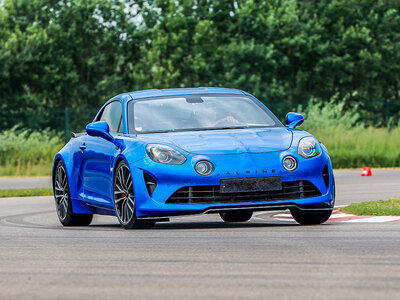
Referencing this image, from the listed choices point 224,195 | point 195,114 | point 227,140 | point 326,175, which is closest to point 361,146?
A: point 195,114

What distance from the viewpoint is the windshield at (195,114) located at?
11.9 meters

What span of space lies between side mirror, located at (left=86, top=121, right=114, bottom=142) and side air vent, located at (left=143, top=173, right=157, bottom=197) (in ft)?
3.72

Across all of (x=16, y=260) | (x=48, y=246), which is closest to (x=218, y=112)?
(x=48, y=246)

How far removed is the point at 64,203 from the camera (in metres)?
13.3

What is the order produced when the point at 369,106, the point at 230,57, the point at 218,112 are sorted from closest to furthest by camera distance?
the point at 218,112, the point at 369,106, the point at 230,57

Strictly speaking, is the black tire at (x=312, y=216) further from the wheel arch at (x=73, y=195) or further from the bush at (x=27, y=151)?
the bush at (x=27, y=151)

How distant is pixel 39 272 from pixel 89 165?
4489 millimetres

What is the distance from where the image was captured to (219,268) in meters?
7.89

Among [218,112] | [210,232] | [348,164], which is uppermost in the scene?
[218,112]

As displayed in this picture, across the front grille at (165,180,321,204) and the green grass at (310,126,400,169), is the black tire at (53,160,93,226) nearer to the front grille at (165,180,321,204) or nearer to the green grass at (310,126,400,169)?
the front grille at (165,180,321,204)

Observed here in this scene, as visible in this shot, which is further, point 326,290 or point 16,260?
point 16,260

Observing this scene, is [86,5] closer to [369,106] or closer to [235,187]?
[369,106]

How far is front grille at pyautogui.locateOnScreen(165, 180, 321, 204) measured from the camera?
1082 centimetres

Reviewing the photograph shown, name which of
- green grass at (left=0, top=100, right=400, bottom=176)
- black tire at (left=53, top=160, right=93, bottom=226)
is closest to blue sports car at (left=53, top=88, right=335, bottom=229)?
black tire at (left=53, top=160, right=93, bottom=226)
